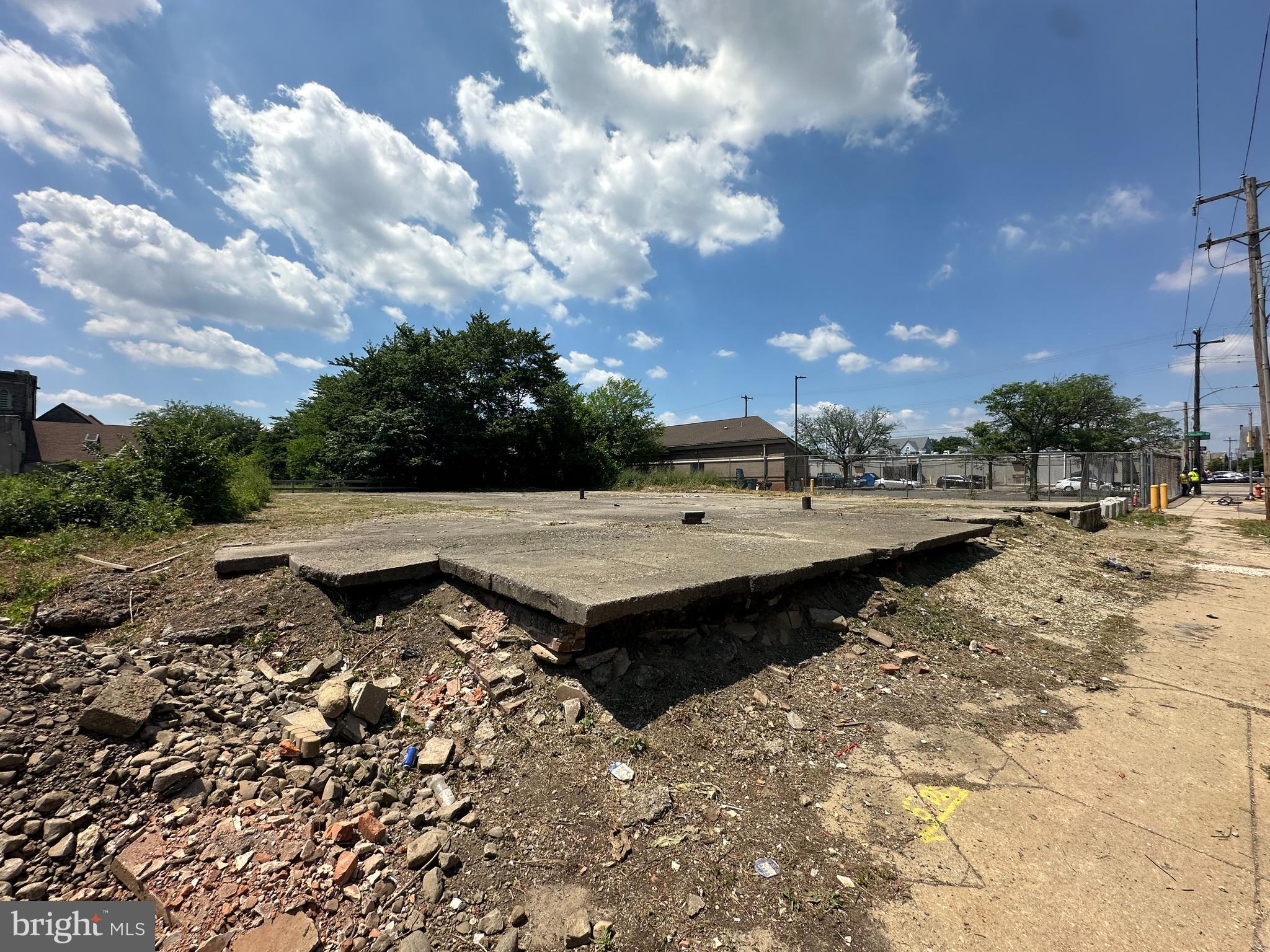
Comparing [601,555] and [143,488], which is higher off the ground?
[143,488]

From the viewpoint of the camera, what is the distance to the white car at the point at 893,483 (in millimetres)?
19578

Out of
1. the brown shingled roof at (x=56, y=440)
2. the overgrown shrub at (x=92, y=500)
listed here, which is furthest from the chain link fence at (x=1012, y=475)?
the brown shingled roof at (x=56, y=440)

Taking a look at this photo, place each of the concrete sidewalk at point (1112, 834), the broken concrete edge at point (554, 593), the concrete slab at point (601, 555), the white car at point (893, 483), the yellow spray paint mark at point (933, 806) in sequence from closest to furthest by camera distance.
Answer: the concrete sidewalk at point (1112, 834), the yellow spray paint mark at point (933, 806), the broken concrete edge at point (554, 593), the concrete slab at point (601, 555), the white car at point (893, 483)

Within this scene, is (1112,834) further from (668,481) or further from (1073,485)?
(668,481)

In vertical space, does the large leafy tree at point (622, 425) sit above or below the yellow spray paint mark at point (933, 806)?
above

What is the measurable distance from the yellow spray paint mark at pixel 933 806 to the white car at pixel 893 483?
1873 centimetres

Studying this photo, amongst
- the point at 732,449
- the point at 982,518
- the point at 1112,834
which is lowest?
the point at 1112,834

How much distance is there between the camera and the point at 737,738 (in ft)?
7.95

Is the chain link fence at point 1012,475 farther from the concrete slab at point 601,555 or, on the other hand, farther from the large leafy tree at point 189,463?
the large leafy tree at point 189,463

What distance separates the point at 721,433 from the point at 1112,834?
126ft

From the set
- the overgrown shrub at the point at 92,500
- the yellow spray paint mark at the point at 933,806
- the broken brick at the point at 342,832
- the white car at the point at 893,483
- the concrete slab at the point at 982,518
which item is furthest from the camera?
the white car at the point at 893,483

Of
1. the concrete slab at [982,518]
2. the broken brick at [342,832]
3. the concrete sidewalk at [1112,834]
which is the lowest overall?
the concrete sidewalk at [1112,834]

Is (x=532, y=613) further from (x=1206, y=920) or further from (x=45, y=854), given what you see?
(x=1206, y=920)

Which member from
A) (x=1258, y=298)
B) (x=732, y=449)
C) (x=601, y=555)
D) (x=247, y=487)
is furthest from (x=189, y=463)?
(x=732, y=449)
